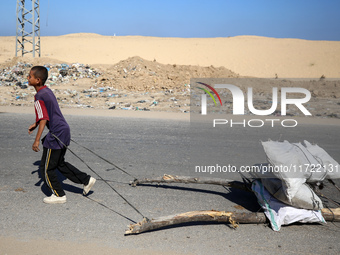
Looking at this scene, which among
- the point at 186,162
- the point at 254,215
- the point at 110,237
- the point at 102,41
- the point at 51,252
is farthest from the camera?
the point at 102,41

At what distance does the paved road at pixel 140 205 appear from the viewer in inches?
130

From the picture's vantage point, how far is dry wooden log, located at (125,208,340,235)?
3330 millimetres

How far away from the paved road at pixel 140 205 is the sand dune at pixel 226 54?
28925 millimetres

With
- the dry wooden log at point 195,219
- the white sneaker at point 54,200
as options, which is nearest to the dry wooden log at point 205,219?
the dry wooden log at point 195,219

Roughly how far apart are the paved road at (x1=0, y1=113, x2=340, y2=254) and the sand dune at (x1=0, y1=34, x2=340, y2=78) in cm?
2892

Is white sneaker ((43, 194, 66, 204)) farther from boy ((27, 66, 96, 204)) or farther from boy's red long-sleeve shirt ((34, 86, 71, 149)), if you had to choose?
boy's red long-sleeve shirt ((34, 86, 71, 149))

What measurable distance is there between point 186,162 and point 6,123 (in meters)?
5.94

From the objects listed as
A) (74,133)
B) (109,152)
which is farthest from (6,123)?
(109,152)

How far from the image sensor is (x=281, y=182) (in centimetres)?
377

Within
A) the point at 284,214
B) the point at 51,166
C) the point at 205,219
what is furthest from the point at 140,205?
the point at 284,214

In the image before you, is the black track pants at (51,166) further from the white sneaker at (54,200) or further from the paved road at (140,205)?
the paved road at (140,205)

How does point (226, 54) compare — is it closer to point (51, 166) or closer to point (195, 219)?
point (51, 166)

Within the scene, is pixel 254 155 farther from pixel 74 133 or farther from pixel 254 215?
pixel 74 133

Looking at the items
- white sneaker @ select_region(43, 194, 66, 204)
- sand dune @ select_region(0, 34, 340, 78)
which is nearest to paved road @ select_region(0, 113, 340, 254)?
white sneaker @ select_region(43, 194, 66, 204)
